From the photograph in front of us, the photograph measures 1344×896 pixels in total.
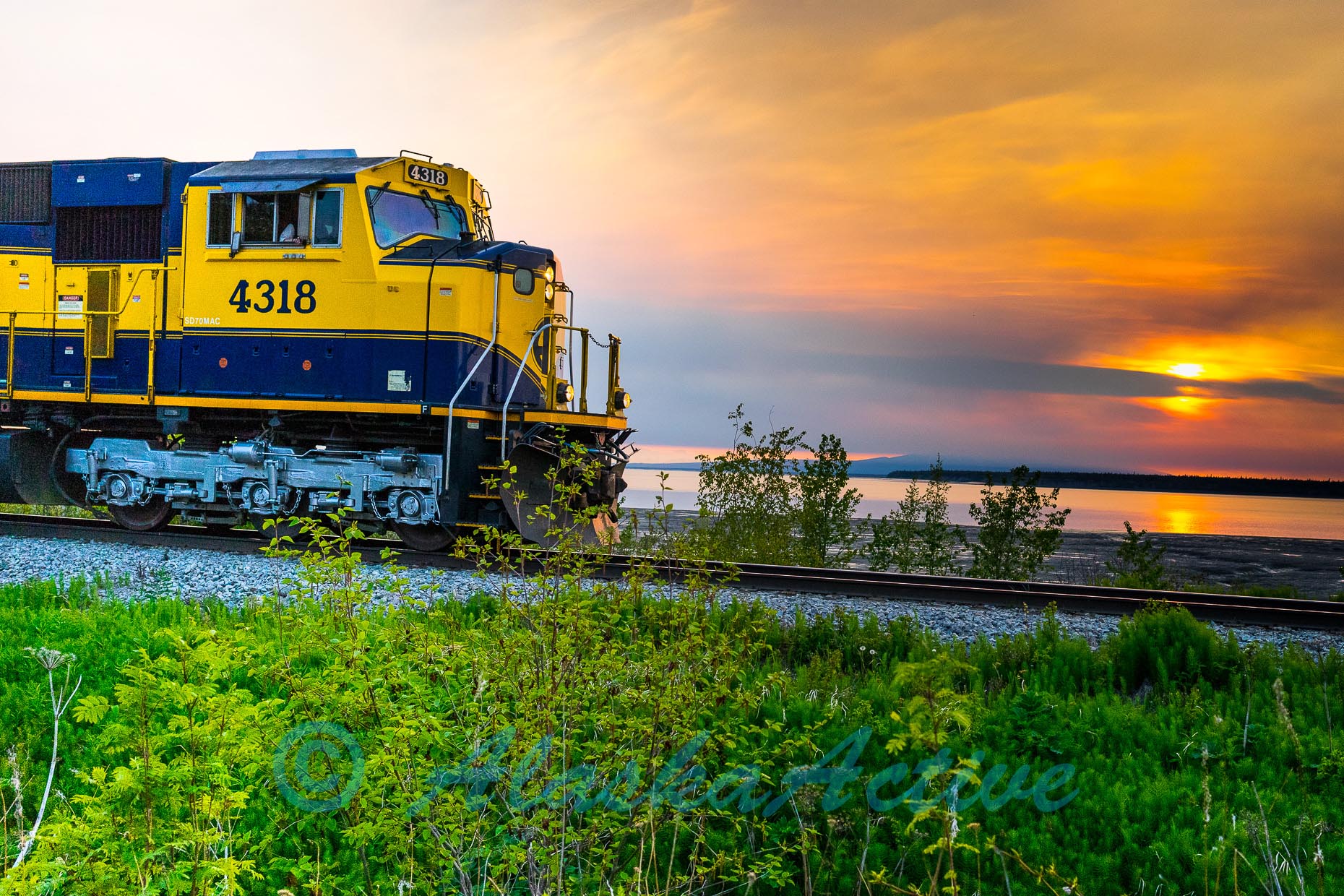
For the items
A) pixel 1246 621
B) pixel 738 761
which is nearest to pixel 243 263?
pixel 738 761

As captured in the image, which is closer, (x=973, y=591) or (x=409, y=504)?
(x=973, y=591)

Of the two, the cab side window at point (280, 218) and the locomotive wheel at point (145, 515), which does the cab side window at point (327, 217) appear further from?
the locomotive wheel at point (145, 515)

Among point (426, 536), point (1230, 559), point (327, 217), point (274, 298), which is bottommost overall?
point (1230, 559)

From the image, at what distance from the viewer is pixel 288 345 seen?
11.5m

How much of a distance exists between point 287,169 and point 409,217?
1.55m

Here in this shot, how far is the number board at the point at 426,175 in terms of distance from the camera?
37.9ft

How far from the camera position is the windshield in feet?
36.8

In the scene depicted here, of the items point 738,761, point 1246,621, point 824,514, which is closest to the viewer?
point 738,761

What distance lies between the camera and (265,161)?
38.8 feet

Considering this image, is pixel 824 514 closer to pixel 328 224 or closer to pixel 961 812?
pixel 328 224

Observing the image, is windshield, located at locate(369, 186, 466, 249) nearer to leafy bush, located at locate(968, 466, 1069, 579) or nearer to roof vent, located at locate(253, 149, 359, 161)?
roof vent, located at locate(253, 149, 359, 161)

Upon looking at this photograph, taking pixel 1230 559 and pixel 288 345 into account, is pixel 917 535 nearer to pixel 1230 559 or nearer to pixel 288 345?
pixel 288 345

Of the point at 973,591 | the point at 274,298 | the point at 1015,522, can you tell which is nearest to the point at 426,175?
the point at 274,298

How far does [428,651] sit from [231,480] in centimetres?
853
